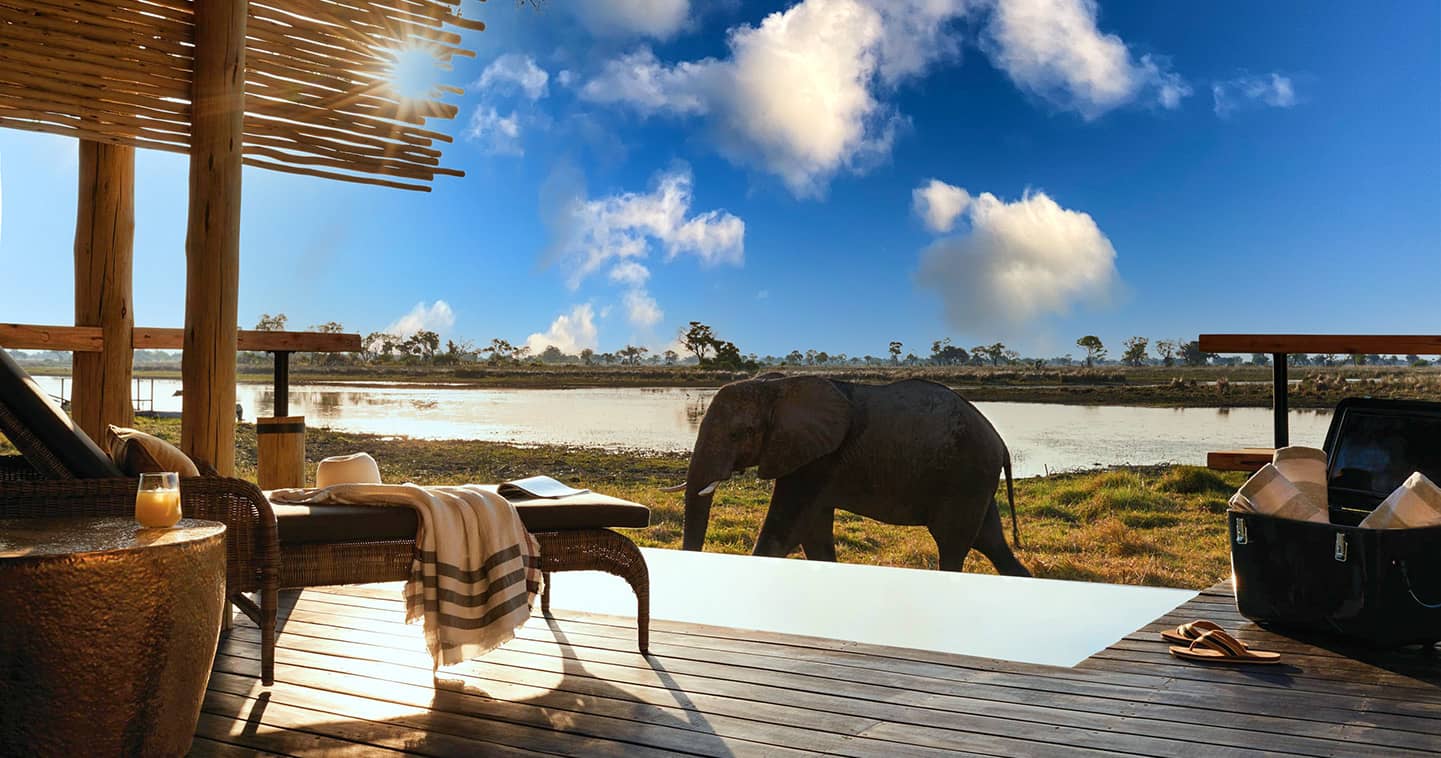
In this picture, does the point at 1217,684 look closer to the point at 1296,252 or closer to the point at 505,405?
the point at 1296,252

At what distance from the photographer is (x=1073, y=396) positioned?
31.4ft

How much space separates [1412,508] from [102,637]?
295 centimetres

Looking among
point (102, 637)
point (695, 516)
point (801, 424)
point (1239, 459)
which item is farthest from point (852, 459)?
point (102, 637)

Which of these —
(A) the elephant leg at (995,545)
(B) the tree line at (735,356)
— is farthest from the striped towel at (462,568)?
(B) the tree line at (735,356)

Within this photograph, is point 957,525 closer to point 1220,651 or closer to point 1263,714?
point 1220,651

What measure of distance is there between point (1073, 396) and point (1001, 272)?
4.24 ft

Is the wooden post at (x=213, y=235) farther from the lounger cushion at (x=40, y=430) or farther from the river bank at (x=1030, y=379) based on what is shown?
the river bank at (x=1030, y=379)

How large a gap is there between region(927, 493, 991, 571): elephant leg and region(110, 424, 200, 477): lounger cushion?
5137 mm

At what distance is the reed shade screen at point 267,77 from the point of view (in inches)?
147

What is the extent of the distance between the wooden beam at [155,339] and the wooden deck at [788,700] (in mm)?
1387

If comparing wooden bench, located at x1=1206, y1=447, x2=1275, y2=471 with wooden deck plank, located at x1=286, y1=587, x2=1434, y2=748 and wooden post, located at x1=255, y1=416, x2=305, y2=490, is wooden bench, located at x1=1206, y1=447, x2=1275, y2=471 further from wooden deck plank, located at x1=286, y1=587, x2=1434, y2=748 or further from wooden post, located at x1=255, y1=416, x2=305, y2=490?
wooden post, located at x1=255, y1=416, x2=305, y2=490

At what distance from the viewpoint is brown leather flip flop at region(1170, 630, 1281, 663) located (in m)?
2.81

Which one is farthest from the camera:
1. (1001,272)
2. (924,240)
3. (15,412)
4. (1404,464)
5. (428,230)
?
(428,230)

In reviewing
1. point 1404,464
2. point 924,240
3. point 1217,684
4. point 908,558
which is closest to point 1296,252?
point 924,240
